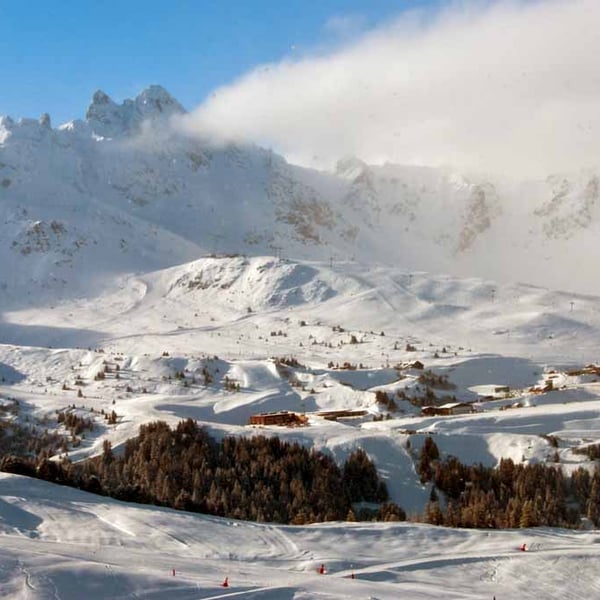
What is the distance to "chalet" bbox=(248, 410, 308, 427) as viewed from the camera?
129 feet

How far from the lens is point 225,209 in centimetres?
13462

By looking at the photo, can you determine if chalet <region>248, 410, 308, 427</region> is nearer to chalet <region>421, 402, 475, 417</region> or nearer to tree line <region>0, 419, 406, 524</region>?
tree line <region>0, 419, 406, 524</region>

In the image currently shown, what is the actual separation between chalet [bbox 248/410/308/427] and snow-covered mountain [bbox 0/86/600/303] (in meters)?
59.6

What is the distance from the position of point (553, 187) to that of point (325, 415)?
475 ft

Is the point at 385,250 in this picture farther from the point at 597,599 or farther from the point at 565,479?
the point at 597,599

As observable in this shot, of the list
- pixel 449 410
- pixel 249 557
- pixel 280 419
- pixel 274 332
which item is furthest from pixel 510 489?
pixel 274 332

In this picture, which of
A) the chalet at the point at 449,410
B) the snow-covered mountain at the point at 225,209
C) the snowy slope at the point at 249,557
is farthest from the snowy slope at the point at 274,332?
the chalet at the point at 449,410

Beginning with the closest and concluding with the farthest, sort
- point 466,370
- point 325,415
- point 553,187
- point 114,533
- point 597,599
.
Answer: point 597,599, point 114,533, point 325,415, point 466,370, point 553,187

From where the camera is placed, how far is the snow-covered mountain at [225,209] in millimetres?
106250

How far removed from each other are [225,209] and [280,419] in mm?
97550

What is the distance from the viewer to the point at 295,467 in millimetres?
30625

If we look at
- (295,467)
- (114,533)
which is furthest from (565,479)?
(114,533)

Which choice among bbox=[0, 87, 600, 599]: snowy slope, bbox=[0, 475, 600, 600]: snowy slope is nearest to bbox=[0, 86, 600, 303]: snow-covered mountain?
bbox=[0, 87, 600, 599]: snowy slope

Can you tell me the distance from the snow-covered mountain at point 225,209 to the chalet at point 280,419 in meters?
59.6
